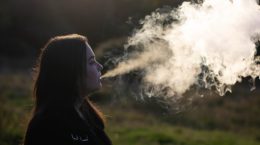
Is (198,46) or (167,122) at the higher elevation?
(167,122)

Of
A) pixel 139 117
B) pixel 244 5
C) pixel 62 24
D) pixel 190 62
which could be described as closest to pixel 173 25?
pixel 190 62

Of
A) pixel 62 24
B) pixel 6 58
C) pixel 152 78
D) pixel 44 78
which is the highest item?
pixel 62 24

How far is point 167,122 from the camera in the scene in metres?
16.2

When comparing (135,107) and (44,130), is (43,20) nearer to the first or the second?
(135,107)

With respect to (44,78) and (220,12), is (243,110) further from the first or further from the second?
(44,78)

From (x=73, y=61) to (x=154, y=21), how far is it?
326 cm

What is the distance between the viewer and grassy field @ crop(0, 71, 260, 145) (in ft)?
41.9

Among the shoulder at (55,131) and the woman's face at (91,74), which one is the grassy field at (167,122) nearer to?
the woman's face at (91,74)

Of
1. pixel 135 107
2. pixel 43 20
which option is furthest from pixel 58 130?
pixel 43 20

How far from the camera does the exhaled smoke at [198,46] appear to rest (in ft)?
19.6

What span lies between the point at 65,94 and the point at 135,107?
1424cm

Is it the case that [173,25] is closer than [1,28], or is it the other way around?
[173,25]

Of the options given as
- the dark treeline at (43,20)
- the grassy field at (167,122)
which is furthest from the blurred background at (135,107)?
the dark treeline at (43,20)

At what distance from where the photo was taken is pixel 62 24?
35.5 m
